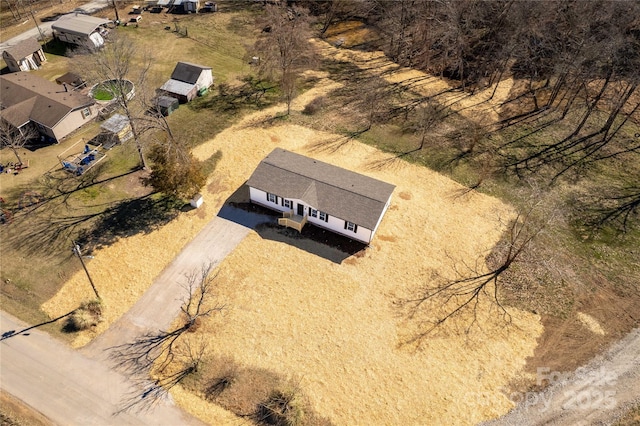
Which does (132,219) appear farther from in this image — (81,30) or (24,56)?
(81,30)

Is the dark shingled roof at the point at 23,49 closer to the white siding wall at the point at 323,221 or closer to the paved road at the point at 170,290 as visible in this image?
the paved road at the point at 170,290

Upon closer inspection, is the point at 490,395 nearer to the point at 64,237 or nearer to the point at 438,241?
the point at 438,241

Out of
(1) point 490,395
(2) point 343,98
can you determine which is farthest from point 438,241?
(2) point 343,98

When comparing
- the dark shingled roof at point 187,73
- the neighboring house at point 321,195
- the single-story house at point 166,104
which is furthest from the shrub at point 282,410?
the dark shingled roof at point 187,73

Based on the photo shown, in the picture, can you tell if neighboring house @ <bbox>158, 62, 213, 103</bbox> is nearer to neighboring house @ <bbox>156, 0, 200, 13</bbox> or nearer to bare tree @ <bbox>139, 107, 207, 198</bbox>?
bare tree @ <bbox>139, 107, 207, 198</bbox>

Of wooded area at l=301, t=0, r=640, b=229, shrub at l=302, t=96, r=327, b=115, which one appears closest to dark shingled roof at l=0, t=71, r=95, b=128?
shrub at l=302, t=96, r=327, b=115
